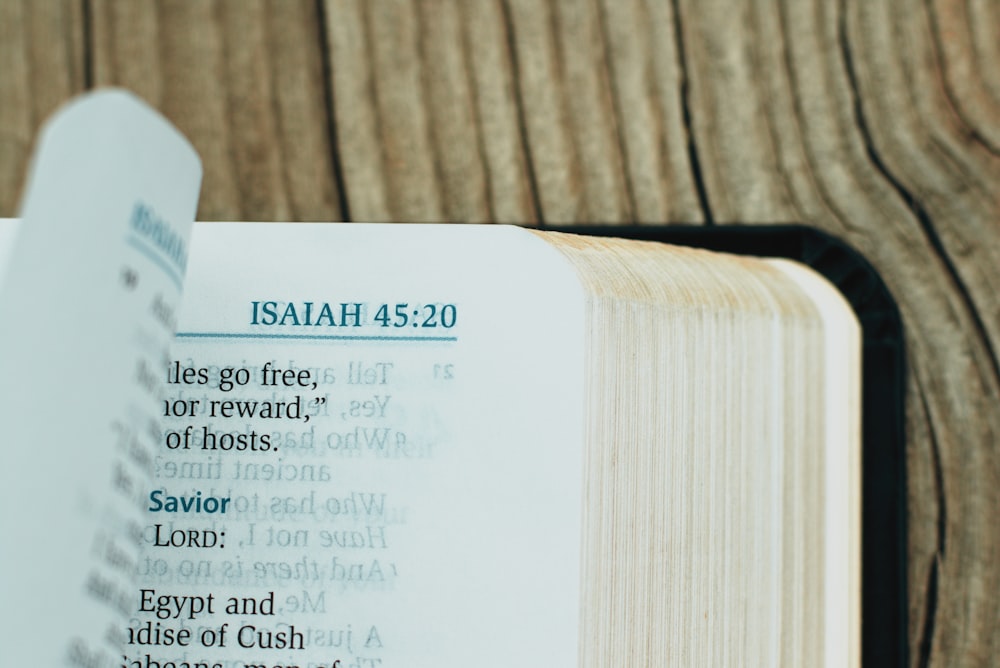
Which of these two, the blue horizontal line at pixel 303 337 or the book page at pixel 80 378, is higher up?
the blue horizontal line at pixel 303 337

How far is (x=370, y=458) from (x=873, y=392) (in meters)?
0.20

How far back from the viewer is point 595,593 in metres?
0.25

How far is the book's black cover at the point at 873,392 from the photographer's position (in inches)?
13.6

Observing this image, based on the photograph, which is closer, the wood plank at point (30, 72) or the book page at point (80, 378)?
the book page at point (80, 378)

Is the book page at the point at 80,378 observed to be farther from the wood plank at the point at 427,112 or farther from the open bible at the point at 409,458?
the wood plank at the point at 427,112

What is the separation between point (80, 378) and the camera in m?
0.19

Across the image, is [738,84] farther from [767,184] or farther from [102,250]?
[102,250]

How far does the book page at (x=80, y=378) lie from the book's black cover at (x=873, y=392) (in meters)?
0.20

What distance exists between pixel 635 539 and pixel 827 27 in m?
0.23

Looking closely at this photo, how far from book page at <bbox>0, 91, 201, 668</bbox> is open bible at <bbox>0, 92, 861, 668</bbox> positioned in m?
0.06

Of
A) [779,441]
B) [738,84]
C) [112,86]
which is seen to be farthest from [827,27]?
[112,86]

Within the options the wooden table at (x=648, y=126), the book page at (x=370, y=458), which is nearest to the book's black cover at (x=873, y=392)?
the wooden table at (x=648, y=126)

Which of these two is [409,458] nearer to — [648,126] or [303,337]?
[303,337]

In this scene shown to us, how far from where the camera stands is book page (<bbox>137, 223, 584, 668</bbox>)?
0.25m
